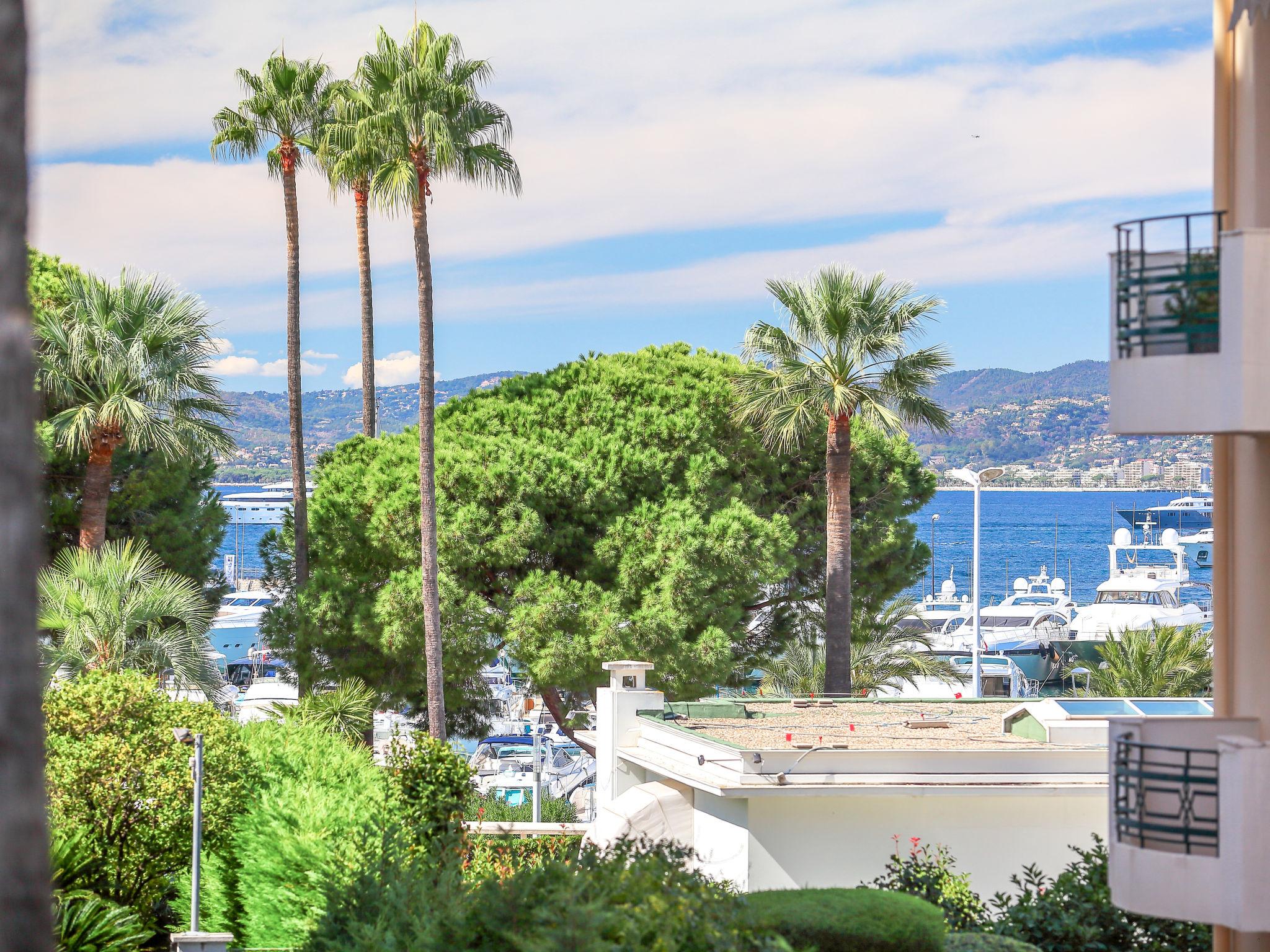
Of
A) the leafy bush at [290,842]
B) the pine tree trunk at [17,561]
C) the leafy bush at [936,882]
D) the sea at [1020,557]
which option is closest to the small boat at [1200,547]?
the sea at [1020,557]

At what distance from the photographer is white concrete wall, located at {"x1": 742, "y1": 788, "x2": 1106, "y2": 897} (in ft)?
51.7

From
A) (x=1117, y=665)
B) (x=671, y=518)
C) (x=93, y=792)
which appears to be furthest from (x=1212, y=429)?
(x=1117, y=665)

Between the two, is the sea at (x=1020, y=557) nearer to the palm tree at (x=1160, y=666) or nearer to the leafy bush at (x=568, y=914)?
the palm tree at (x=1160, y=666)

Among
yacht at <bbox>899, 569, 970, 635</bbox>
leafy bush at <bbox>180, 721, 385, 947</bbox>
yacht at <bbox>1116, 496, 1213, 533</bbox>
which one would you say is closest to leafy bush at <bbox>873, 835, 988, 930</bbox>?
leafy bush at <bbox>180, 721, 385, 947</bbox>

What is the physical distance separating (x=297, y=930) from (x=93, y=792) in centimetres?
507

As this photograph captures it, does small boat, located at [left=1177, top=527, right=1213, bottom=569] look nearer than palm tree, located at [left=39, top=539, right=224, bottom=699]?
No

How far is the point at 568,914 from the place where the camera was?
718 centimetres

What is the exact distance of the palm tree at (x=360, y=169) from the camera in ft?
94.1

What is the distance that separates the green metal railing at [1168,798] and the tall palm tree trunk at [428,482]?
66.1 ft

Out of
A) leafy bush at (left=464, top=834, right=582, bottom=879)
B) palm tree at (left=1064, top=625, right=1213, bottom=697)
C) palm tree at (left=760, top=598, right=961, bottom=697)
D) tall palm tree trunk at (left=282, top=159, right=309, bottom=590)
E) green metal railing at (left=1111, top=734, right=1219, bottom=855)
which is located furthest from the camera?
palm tree at (left=760, top=598, right=961, bottom=697)

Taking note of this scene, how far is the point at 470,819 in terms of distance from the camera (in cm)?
2459

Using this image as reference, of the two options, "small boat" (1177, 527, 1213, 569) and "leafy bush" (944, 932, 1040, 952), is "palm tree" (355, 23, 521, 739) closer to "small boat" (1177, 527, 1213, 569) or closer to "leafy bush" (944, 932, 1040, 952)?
"leafy bush" (944, 932, 1040, 952)

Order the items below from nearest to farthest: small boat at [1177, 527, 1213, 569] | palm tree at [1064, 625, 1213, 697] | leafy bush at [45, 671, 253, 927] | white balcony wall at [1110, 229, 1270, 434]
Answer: white balcony wall at [1110, 229, 1270, 434] < leafy bush at [45, 671, 253, 927] < palm tree at [1064, 625, 1213, 697] < small boat at [1177, 527, 1213, 569]

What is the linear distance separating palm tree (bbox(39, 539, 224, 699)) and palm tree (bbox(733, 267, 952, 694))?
43.2 feet
